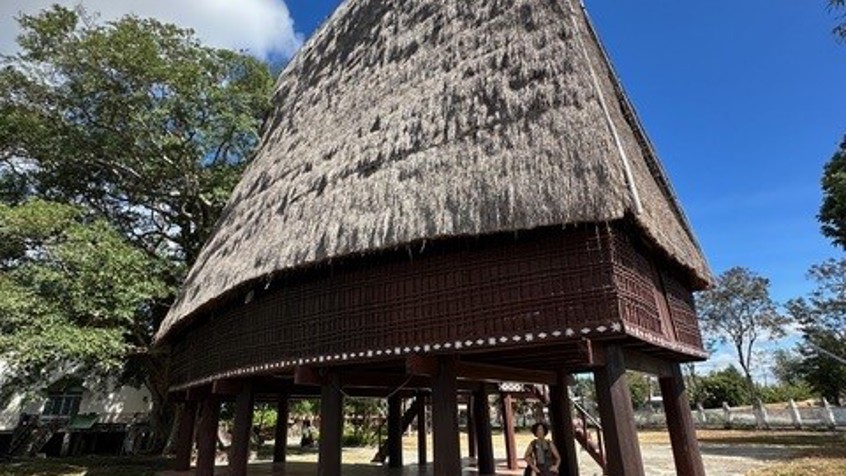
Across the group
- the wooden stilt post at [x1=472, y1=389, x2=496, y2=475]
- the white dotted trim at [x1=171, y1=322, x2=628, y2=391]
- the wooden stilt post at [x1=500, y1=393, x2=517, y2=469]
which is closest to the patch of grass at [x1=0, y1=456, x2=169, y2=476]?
the white dotted trim at [x1=171, y1=322, x2=628, y2=391]

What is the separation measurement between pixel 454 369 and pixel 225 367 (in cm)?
469

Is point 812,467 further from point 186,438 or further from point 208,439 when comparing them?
point 186,438

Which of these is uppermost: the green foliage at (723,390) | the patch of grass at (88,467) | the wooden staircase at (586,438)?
the green foliage at (723,390)

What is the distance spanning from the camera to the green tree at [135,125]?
1450cm

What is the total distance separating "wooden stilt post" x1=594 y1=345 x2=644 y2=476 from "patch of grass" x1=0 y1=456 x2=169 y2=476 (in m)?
10.9

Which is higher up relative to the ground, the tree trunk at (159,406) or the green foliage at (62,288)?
the green foliage at (62,288)

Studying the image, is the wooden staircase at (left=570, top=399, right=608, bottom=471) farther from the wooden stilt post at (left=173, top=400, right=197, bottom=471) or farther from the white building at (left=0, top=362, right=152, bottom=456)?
the white building at (left=0, top=362, right=152, bottom=456)

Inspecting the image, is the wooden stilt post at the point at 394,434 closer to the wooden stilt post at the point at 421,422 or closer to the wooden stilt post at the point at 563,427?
the wooden stilt post at the point at 421,422

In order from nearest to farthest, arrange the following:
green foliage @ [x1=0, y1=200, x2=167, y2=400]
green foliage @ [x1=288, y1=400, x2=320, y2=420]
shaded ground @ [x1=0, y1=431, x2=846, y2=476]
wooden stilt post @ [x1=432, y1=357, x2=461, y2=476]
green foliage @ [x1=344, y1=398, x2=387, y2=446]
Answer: wooden stilt post @ [x1=432, y1=357, x2=461, y2=476], shaded ground @ [x1=0, y1=431, x2=846, y2=476], green foliage @ [x1=0, y1=200, x2=167, y2=400], green foliage @ [x1=344, y1=398, x2=387, y2=446], green foliage @ [x1=288, y1=400, x2=320, y2=420]

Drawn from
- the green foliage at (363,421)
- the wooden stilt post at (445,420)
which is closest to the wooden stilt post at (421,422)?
the wooden stilt post at (445,420)

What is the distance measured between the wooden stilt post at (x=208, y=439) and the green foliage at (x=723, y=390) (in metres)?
38.9

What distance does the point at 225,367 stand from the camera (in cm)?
920

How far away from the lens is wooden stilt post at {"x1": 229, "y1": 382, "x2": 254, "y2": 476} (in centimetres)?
859

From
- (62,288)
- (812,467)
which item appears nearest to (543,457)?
(812,467)
